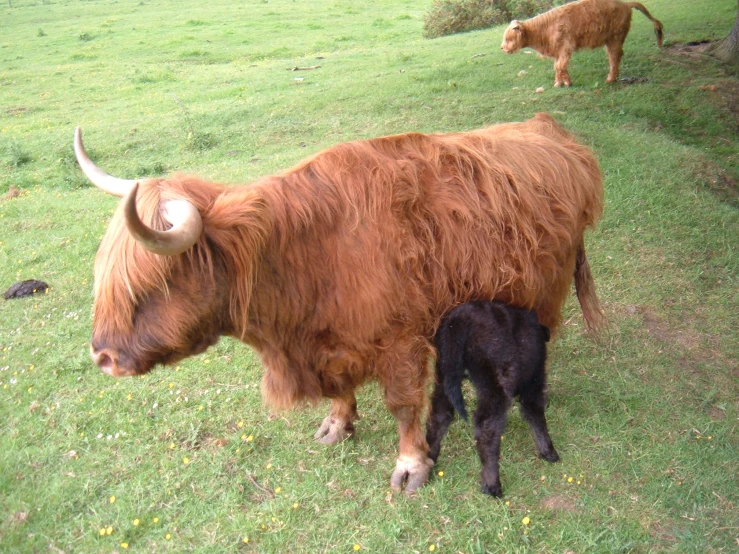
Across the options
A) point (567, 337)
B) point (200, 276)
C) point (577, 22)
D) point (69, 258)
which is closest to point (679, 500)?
point (567, 337)

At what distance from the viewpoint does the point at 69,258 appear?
6500 millimetres

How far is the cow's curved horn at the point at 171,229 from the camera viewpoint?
2270mm

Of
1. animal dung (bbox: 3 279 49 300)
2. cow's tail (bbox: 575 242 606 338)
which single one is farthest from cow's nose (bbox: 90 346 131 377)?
animal dung (bbox: 3 279 49 300)

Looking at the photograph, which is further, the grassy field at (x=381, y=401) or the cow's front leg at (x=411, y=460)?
the cow's front leg at (x=411, y=460)

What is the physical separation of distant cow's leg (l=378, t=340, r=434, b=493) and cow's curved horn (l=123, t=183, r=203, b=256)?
1.25 m

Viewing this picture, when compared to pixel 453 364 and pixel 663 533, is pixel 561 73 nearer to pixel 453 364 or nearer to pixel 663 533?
pixel 453 364

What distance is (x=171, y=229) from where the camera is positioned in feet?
8.30

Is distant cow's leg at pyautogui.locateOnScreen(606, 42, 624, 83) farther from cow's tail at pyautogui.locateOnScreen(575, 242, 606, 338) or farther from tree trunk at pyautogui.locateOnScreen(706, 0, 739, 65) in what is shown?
cow's tail at pyautogui.locateOnScreen(575, 242, 606, 338)

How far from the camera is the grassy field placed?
3.36m

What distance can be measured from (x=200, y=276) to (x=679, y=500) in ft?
8.98

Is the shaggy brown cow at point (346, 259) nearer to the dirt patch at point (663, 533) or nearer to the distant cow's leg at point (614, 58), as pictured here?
the dirt patch at point (663, 533)

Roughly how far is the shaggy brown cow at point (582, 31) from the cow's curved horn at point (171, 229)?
329 inches

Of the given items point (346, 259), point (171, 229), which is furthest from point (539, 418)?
point (171, 229)


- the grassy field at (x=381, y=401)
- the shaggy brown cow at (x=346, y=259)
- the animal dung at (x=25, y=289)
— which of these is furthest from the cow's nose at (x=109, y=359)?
the animal dung at (x=25, y=289)
